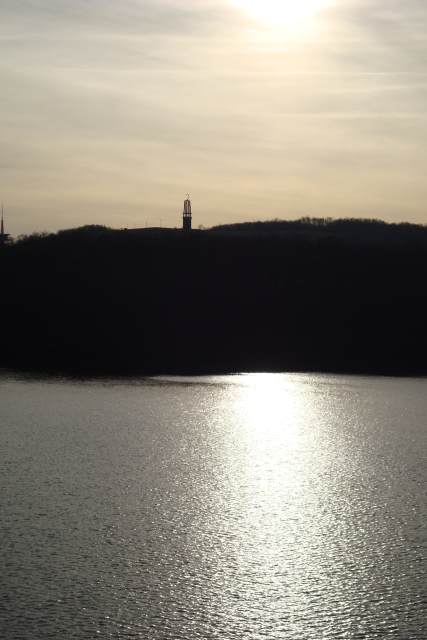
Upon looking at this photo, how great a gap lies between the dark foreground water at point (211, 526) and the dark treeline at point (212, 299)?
66.6 ft

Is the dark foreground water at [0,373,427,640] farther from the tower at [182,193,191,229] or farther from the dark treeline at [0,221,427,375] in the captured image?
the tower at [182,193,191,229]

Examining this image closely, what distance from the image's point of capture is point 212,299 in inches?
1871

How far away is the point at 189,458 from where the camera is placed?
33.6 feet

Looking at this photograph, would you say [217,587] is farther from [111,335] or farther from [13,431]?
[111,335]

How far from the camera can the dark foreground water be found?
202 inches

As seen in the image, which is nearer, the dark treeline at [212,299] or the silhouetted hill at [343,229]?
the dark treeline at [212,299]

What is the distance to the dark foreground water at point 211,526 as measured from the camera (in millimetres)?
5125

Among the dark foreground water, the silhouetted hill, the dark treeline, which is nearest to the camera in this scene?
the dark foreground water

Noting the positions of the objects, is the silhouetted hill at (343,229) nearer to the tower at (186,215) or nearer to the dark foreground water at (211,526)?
the tower at (186,215)

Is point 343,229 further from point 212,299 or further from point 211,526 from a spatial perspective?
point 211,526

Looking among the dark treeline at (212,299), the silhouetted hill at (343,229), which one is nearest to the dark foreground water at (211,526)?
the dark treeline at (212,299)

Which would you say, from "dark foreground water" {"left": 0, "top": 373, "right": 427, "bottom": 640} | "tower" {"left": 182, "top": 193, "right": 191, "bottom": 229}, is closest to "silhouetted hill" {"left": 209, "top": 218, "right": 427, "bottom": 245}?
"tower" {"left": 182, "top": 193, "right": 191, "bottom": 229}

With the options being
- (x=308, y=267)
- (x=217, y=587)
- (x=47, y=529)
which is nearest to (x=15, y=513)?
(x=47, y=529)

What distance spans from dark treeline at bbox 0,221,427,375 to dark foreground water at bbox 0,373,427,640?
799 inches
